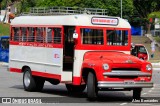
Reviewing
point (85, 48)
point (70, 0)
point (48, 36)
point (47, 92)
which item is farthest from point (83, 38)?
point (70, 0)

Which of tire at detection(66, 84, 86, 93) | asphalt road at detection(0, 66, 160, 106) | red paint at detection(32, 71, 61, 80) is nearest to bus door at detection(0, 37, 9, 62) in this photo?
asphalt road at detection(0, 66, 160, 106)

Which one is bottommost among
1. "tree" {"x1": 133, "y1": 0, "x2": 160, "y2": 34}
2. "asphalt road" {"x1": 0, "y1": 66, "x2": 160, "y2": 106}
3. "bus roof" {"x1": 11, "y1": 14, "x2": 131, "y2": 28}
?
"asphalt road" {"x1": 0, "y1": 66, "x2": 160, "y2": 106}

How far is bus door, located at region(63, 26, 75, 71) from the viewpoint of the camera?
1784cm

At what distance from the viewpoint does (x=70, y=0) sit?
253 ft

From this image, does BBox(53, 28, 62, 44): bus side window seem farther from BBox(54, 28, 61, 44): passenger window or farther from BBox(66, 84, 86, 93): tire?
BBox(66, 84, 86, 93): tire

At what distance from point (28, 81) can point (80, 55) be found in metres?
3.55

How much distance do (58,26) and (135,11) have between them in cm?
7877

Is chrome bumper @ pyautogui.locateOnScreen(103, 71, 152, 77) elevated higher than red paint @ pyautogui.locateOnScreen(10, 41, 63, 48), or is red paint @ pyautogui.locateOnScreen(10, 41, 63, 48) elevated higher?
red paint @ pyautogui.locateOnScreen(10, 41, 63, 48)

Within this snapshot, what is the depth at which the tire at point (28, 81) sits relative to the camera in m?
19.8

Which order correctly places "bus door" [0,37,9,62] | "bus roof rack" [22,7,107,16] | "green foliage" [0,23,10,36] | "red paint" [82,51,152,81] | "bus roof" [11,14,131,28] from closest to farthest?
"red paint" [82,51,152,81], "bus roof" [11,14,131,28], "bus roof rack" [22,7,107,16], "bus door" [0,37,9,62], "green foliage" [0,23,10,36]

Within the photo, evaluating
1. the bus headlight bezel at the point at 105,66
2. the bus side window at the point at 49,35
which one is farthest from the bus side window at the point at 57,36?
the bus headlight bezel at the point at 105,66

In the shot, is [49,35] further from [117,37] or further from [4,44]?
[4,44]

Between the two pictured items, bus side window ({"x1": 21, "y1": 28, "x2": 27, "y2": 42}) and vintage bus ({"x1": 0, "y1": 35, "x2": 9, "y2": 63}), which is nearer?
bus side window ({"x1": 21, "y1": 28, "x2": 27, "y2": 42})

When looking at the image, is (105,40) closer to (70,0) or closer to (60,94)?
(60,94)
